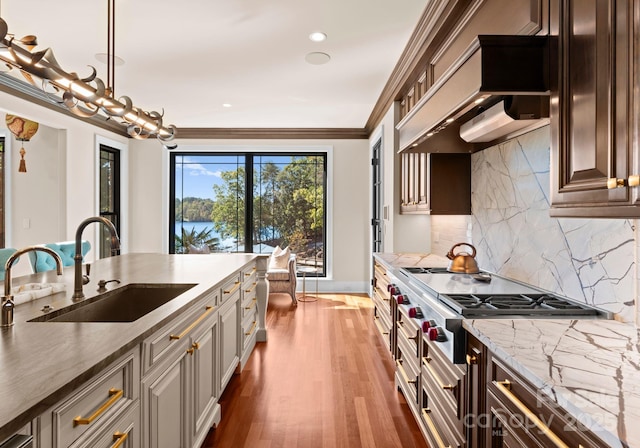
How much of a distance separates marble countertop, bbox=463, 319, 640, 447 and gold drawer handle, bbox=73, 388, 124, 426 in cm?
113

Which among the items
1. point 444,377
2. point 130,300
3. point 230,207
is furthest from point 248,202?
point 444,377

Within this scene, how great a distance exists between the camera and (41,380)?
905 mm

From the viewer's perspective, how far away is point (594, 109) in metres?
1.14

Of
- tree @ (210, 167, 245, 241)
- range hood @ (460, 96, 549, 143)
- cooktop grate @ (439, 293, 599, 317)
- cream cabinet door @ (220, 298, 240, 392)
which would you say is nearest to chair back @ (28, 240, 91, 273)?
cream cabinet door @ (220, 298, 240, 392)

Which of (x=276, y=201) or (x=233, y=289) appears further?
(x=276, y=201)

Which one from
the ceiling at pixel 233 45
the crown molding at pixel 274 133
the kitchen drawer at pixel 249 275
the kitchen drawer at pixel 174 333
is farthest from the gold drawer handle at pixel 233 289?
the crown molding at pixel 274 133

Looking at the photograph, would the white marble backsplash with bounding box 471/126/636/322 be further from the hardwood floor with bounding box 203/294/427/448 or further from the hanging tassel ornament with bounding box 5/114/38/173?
the hanging tassel ornament with bounding box 5/114/38/173

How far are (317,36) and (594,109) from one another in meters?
2.34

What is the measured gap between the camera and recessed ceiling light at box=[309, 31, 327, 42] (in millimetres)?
2988

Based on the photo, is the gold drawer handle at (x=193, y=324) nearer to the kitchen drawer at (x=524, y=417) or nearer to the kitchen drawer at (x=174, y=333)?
the kitchen drawer at (x=174, y=333)

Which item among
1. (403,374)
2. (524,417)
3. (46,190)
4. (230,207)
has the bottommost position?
(403,374)

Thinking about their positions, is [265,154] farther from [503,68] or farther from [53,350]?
[53,350]

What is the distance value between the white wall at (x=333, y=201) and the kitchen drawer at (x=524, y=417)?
199 inches

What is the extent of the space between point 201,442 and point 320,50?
2.95 m
